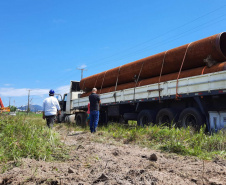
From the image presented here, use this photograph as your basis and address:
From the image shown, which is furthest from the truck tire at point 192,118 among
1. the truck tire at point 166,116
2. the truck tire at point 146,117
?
the truck tire at point 146,117

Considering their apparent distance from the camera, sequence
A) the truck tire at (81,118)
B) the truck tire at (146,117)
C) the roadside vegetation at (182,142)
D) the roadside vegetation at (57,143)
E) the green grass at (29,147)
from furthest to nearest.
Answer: the truck tire at (81,118), the truck tire at (146,117), the roadside vegetation at (182,142), the roadside vegetation at (57,143), the green grass at (29,147)

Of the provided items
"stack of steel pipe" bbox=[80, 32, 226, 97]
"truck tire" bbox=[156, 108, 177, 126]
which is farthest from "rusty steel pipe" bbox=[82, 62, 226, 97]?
"truck tire" bbox=[156, 108, 177, 126]

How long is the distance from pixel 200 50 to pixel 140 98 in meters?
3.09

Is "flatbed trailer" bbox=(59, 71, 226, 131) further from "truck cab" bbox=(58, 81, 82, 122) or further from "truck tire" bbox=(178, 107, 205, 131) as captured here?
"truck cab" bbox=(58, 81, 82, 122)

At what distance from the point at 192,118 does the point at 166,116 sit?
125 centimetres

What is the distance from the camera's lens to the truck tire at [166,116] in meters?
8.57

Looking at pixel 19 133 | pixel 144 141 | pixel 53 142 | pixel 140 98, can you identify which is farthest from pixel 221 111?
pixel 19 133

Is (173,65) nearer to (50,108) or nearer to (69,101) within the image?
(50,108)

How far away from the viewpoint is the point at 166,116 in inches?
358

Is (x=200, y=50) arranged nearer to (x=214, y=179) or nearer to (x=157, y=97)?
(x=157, y=97)

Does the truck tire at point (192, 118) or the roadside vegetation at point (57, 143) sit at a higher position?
the truck tire at point (192, 118)

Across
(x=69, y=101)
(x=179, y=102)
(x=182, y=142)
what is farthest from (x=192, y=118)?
(x=69, y=101)

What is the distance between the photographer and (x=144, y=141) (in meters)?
6.18

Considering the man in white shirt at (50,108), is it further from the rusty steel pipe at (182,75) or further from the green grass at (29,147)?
the rusty steel pipe at (182,75)
